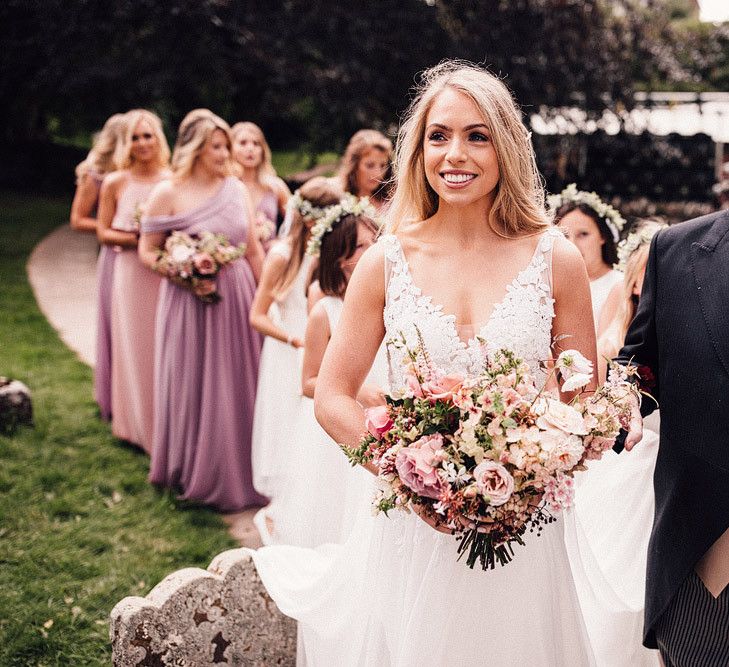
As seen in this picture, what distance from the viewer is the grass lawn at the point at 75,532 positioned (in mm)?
4070

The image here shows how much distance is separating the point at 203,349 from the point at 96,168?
105 inches

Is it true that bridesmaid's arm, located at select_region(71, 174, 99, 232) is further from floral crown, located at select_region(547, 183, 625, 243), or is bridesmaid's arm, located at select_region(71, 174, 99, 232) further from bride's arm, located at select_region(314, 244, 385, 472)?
bride's arm, located at select_region(314, 244, 385, 472)

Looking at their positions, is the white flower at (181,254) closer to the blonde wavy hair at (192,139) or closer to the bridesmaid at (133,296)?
the blonde wavy hair at (192,139)

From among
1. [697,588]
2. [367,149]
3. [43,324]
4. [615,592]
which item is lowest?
[43,324]

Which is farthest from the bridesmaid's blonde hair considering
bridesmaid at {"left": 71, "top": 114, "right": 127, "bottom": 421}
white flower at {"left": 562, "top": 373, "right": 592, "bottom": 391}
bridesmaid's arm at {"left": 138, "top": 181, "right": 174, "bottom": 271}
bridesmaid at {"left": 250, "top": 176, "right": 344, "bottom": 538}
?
white flower at {"left": 562, "top": 373, "right": 592, "bottom": 391}

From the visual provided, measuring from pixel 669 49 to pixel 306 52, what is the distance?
248 inches

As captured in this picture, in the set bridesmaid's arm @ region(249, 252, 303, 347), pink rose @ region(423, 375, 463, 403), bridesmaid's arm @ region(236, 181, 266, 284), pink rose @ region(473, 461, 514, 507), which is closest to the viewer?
pink rose @ region(473, 461, 514, 507)

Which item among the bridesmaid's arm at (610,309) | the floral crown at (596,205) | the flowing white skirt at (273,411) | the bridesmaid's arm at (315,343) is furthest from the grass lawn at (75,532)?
the floral crown at (596,205)

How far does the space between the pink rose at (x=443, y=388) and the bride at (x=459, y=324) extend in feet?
0.81

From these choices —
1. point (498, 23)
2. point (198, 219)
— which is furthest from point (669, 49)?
point (198, 219)

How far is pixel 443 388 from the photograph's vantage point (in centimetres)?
220

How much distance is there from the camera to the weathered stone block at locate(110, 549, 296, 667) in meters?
3.17

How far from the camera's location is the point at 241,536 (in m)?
5.24

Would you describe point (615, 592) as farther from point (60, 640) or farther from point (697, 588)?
point (60, 640)
